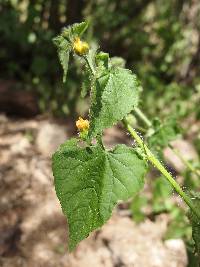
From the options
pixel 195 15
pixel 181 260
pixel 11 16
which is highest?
pixel 11 16

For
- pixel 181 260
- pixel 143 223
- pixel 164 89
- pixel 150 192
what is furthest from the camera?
pixel 164 89

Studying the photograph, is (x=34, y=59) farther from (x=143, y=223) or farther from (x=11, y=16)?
(x=143, y=223)

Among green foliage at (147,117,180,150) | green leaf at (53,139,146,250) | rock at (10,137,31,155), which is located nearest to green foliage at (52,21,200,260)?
green leaf at (53,139,146,250)

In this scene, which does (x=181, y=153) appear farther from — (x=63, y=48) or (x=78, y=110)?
(x=63, y=48)

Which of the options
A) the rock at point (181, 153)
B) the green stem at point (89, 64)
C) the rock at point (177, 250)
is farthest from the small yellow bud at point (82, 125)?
the rock at point (181, 153)

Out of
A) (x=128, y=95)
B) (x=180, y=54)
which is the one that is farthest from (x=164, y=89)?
(x=128, y=95)

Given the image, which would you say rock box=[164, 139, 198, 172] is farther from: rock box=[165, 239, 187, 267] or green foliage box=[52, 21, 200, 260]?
green foliage box=[52, 21, 200, 260]

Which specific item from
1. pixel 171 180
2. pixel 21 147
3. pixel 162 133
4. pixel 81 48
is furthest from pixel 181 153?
pixel 81 48
